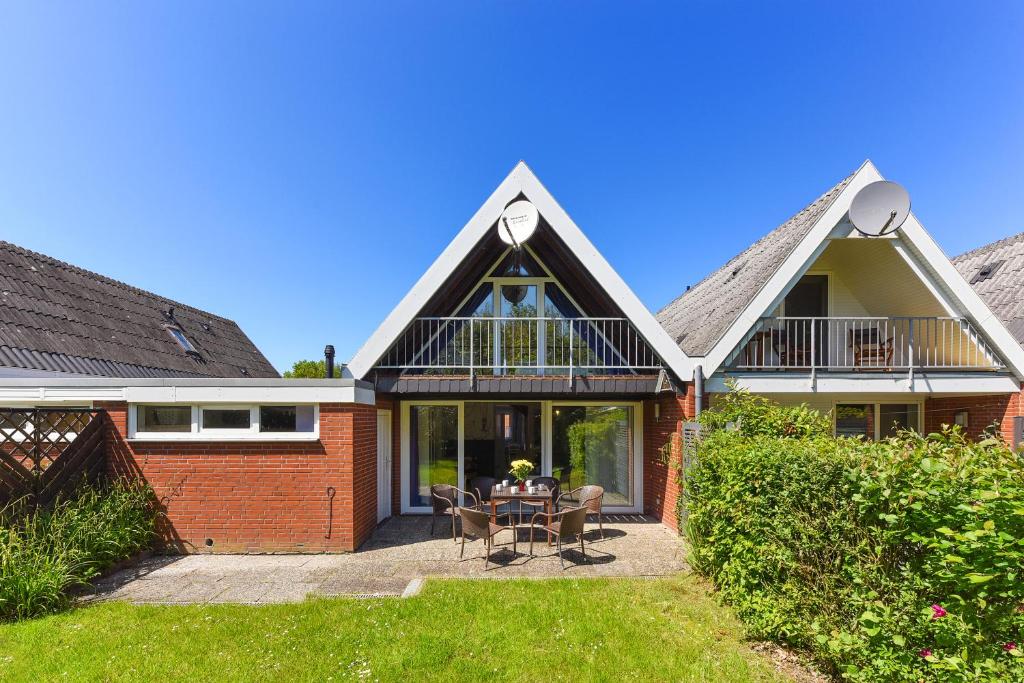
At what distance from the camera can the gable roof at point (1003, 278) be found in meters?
9.50

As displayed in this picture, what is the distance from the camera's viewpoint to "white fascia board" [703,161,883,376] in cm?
808

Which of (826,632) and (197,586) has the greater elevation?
(826,632)

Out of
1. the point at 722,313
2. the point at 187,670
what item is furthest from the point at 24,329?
the point at 722,313

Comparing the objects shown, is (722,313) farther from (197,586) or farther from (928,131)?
(197,586)

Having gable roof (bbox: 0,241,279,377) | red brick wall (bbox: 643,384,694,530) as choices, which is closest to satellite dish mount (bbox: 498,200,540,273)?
red brick wall (bbox: 643,384,694,530)

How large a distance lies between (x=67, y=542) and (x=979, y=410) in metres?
15.2

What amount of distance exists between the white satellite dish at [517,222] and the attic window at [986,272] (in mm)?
11439

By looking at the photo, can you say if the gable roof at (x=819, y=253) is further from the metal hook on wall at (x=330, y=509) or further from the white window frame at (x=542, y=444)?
the metal hook on wall at (x=330, y=509)

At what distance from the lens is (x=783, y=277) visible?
26.5 feet

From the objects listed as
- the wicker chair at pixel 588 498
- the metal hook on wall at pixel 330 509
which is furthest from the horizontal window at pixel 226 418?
the wicker chair at pixel 588 498

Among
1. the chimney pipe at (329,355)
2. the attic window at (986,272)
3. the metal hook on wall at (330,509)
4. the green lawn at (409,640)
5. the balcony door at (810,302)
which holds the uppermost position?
the attic window at (986,272)

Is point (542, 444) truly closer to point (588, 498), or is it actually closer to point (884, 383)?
point (588, 498)

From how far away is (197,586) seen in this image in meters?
6.09

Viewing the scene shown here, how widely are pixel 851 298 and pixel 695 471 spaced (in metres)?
6.97
